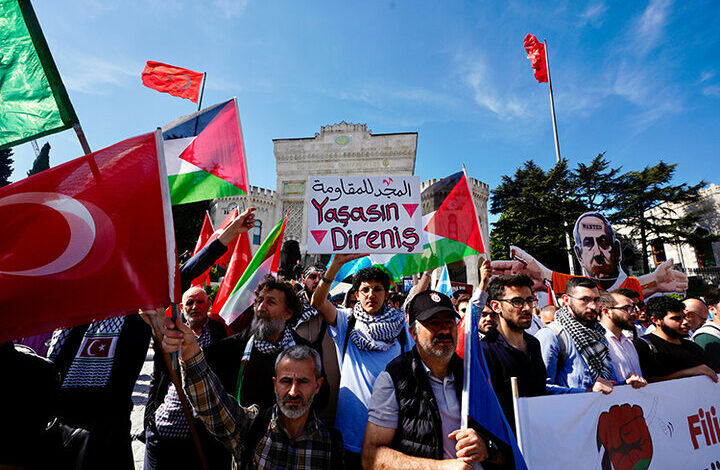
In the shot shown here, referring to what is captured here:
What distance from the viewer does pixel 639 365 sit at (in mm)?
3385

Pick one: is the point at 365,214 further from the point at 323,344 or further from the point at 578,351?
the point at 578,351

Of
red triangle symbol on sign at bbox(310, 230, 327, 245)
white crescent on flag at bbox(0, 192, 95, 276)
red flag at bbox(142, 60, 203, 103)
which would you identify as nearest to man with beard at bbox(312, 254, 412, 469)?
red triangle symbol on sign at bbox(310, 230, 327, 245)

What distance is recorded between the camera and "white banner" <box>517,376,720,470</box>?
2512mm

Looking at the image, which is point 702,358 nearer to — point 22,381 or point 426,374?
point 426,374

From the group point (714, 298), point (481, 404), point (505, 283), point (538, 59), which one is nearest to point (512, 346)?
point (505, 283)

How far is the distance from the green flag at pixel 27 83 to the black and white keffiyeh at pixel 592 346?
13.4 feet

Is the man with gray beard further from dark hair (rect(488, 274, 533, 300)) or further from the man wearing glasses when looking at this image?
the man wearing glasses

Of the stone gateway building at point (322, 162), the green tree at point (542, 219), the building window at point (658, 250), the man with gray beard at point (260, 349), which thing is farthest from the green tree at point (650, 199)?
the man with gray beard at point (260, 349)

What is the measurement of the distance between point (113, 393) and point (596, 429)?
3.48m

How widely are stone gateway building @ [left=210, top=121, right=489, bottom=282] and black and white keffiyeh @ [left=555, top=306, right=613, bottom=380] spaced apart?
2710 cm

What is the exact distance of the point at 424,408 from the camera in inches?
72.3

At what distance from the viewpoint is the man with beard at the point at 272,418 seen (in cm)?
173

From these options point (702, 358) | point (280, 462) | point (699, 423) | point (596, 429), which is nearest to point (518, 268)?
point (702, 358)

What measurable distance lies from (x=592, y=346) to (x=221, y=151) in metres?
3.98
